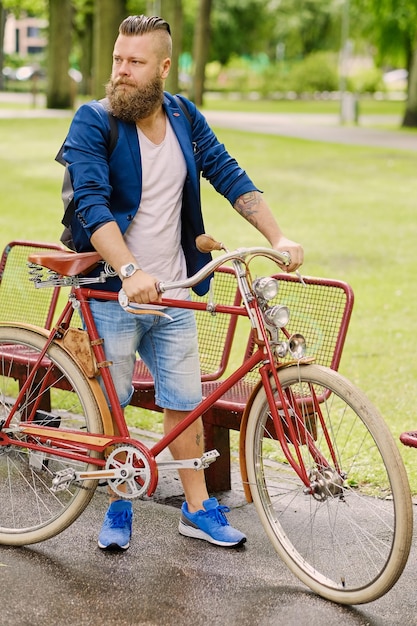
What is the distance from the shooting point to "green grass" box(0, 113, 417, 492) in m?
7.75

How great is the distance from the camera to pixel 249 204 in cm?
440

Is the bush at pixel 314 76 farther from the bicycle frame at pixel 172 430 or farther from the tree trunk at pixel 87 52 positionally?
the bicycle frame at pixel 172 430

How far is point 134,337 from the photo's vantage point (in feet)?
14.5

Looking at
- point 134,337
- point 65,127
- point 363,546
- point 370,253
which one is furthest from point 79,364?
point 65,127

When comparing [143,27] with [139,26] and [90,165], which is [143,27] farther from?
[90,165]

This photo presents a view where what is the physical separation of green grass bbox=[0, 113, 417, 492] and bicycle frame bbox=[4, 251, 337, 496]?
4.95ft

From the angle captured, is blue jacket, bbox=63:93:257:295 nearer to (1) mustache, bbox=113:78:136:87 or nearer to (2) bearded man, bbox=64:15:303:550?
(2) bearded man, bbox=64:15:303:550

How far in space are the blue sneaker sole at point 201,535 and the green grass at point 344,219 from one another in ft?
3.97

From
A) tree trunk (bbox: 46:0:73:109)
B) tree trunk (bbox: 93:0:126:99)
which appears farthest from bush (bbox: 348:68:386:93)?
tree trunk (bbox: 93:0:126:99)

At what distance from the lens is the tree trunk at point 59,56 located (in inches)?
1452

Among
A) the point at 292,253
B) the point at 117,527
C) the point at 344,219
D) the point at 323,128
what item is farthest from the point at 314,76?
the point at 292,253

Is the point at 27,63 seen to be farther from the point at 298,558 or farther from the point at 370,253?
the point at 298,558

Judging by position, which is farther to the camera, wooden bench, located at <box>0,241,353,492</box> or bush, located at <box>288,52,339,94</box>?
bush, located at <box>288,52,339,94</box>

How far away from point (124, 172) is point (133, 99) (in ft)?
0.85
